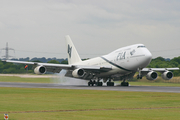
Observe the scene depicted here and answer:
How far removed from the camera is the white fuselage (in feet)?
170

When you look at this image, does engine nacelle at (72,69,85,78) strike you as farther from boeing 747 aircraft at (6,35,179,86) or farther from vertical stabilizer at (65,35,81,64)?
vertical stabilizer at (65,35,81,64)

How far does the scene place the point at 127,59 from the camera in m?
53.7


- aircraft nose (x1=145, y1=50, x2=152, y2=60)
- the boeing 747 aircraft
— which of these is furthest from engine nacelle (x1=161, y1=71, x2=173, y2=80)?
aircraft nose (x1=145, y1=50, x2=152, y2=60)

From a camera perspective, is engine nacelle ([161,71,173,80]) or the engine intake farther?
engine nacelle ([161,71,173,80])

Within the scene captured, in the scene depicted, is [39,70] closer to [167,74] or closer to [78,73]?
[78,73]

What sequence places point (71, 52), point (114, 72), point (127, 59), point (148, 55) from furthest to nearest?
point (71, 52)
point (114, 72)
point (127, 59)
point (148, 55)

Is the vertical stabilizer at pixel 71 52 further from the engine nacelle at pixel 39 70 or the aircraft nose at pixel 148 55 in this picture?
the aircraft nose at pixel 148 55

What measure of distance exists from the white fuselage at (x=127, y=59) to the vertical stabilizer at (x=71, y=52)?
12053mm

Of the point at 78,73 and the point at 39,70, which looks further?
the point at 78,73

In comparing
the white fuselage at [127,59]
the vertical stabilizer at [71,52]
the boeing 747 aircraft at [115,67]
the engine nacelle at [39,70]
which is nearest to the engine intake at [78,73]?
the boeing 747 aircraft at [115,67]

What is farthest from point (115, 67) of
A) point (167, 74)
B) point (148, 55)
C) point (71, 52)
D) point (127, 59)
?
point (71, 52)

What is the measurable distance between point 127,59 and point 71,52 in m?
21.4

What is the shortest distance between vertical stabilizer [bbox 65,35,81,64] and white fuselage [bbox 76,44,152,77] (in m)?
12.1

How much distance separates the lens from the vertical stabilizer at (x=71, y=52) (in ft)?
234
